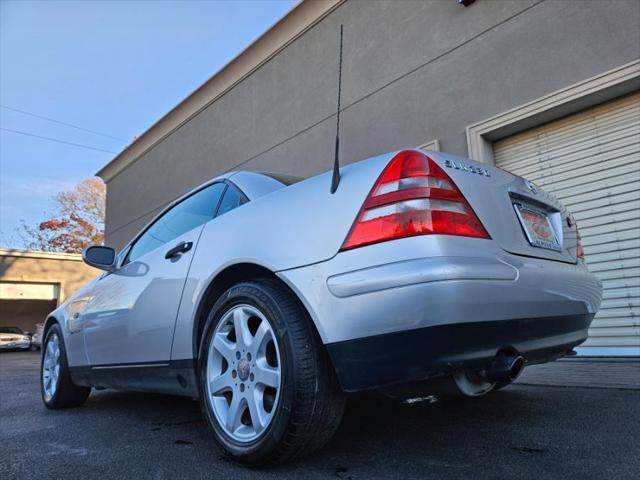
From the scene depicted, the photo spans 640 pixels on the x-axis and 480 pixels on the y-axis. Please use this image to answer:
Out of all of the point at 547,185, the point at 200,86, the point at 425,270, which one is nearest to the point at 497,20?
the point at 547,185

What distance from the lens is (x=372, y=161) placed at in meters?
1.78

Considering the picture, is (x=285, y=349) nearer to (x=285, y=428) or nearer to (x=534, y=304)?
(x=285, y=428)

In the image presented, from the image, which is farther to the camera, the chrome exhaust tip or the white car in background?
the white car in background

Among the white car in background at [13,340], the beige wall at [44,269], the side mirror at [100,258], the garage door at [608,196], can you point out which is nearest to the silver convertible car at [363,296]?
the side mirror at [100,258]

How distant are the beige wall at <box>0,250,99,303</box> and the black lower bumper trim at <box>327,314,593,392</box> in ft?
78.3

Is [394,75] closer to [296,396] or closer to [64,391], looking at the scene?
[64,391]

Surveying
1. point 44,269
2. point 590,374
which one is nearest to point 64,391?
point 590,374

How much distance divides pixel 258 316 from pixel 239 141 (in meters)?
8.87

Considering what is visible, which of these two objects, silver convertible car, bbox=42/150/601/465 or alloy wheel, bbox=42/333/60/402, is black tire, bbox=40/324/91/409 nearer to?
alloy wheel, bbox=42/333/60/402

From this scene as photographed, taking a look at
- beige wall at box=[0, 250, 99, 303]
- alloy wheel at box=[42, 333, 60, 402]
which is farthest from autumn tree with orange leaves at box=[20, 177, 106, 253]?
alloy wheel at box=[42, 333, 60, 402]

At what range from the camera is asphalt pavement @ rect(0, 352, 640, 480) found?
170cm

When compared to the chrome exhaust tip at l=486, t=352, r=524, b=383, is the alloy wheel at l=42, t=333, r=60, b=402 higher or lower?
lower

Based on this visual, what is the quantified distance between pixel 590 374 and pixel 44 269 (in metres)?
23.6

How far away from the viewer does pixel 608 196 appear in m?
5.05
